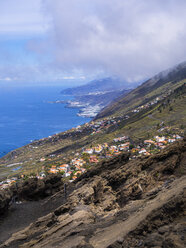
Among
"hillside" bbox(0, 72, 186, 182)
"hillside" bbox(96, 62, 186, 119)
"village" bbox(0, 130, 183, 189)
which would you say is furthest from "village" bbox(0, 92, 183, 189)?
"hillside" bbox(96, 62, 186, 119)

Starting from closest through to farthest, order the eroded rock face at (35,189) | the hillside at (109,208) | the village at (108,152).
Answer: the hillside at (109,208) < the eroded rock face at (35,189) < the village at (108,152)

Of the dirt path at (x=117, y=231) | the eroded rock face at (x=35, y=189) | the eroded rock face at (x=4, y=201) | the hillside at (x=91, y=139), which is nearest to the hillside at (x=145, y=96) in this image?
the hillside at (x=91, y=139)

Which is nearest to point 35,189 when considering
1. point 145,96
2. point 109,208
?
point 109,208

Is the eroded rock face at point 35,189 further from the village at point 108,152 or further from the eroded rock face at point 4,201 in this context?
the village at point 108,152

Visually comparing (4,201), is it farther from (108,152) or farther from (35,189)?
(108,152)

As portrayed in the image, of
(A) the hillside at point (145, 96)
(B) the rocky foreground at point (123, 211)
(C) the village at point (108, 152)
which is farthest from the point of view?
(A) the hillside at point (145, 96)

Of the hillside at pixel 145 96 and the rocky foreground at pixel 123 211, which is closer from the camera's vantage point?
the rocky foreground at pixel 123 211

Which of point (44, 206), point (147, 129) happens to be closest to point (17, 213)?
point (44, 206)

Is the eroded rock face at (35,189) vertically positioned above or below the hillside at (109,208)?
above

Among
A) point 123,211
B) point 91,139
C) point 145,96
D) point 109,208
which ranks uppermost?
point 145,96

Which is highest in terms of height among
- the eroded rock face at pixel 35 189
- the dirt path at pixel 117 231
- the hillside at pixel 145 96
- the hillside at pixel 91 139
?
the hillside at pixel 145 96
